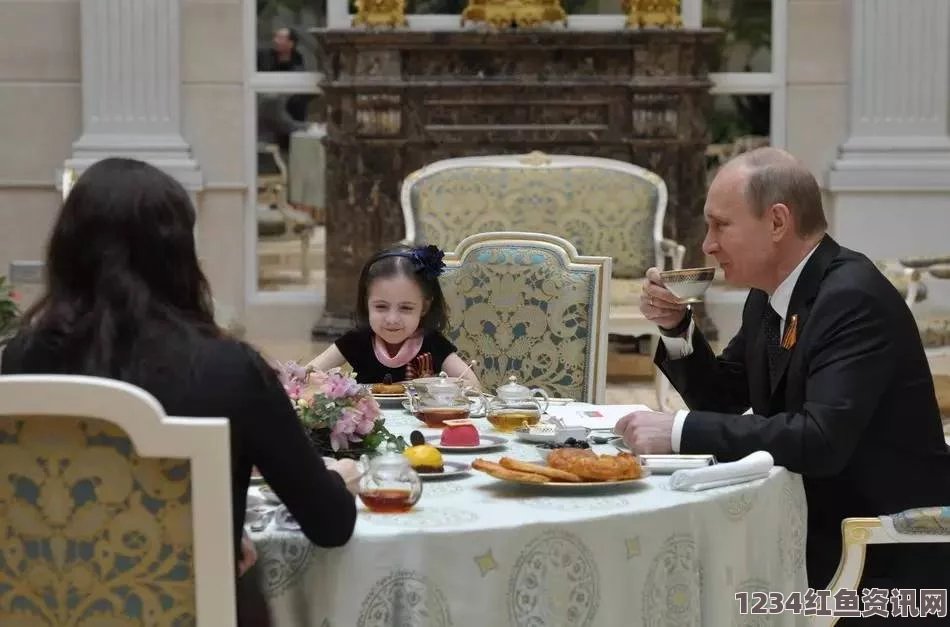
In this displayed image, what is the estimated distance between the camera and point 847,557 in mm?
2691

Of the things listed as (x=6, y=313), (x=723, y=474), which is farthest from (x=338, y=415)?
(x=6, y=313)

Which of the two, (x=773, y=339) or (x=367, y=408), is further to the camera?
(x=773, y=339)

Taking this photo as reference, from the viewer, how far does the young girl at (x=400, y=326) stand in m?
3.76

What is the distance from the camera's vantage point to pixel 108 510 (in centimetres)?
185

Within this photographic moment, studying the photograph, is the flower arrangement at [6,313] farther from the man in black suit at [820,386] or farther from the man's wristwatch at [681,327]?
the man in black suit at [820,386]

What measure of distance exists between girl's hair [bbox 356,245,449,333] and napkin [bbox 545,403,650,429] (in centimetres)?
63

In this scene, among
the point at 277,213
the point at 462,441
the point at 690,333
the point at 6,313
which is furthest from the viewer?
the point at 277,213

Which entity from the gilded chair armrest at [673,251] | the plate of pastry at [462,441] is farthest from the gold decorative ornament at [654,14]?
the plate of pastry at [462,441]

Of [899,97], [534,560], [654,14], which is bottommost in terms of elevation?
[534,560]

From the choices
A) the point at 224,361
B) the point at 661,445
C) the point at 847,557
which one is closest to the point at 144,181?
the point at 224,361

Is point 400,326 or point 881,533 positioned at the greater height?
point 400,326

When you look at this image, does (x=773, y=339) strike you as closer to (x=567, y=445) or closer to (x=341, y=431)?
(x=567, y=445)

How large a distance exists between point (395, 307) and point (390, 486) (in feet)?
5.10

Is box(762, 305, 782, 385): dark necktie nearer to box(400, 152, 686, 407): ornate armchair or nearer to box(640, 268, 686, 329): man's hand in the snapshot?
Result: box(640, 268, 686, 329): man's hand
